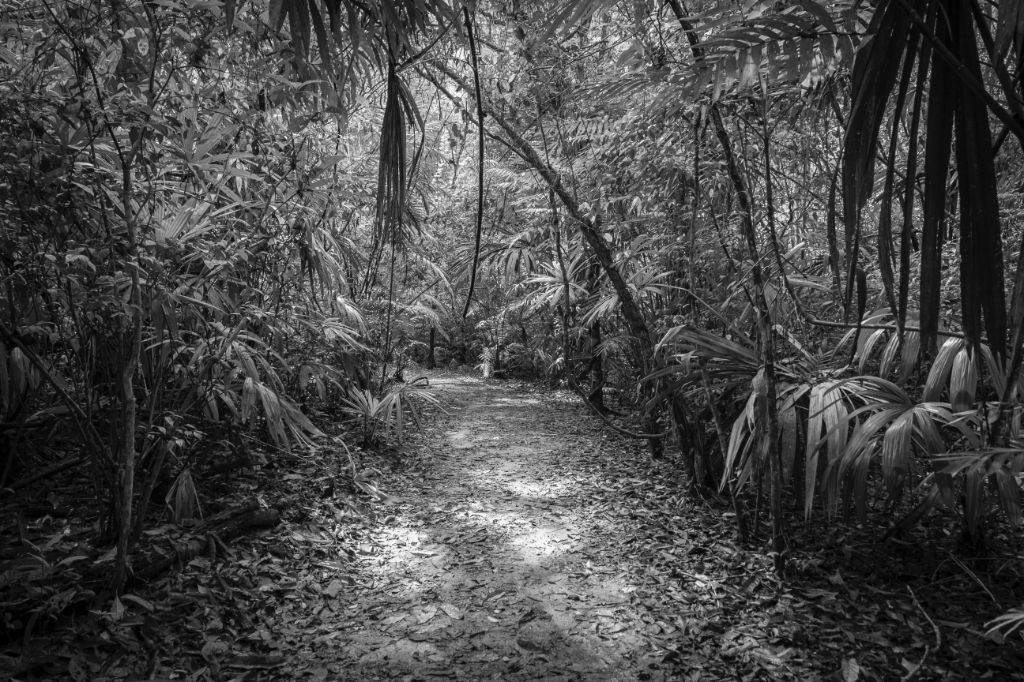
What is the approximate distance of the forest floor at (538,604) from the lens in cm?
202

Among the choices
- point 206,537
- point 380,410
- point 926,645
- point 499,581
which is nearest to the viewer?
point 926,645

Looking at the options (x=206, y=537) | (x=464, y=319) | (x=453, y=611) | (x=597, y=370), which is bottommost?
(x=453, y=611)

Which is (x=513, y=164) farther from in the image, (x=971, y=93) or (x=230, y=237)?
(x=971, y=93)

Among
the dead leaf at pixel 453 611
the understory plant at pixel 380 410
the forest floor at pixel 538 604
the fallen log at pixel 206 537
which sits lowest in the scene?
the dead leaf at pixel 453 611

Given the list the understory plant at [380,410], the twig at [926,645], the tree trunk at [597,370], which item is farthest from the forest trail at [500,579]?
the tree trunk at [597,370]

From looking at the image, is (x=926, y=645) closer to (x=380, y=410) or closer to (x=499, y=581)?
(x=499, y=581)

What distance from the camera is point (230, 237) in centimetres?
264

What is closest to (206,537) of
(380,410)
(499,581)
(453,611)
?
(453,611)

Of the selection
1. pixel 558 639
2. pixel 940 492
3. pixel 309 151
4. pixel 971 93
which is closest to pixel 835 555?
pixel 940 492

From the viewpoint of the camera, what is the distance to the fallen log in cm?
231

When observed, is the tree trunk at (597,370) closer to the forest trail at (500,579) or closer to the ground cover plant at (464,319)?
the forest trail at (500,579)

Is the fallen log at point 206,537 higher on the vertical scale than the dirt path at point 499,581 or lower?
higher

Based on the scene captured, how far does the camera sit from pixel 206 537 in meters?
2.60

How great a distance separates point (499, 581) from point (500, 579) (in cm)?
2
